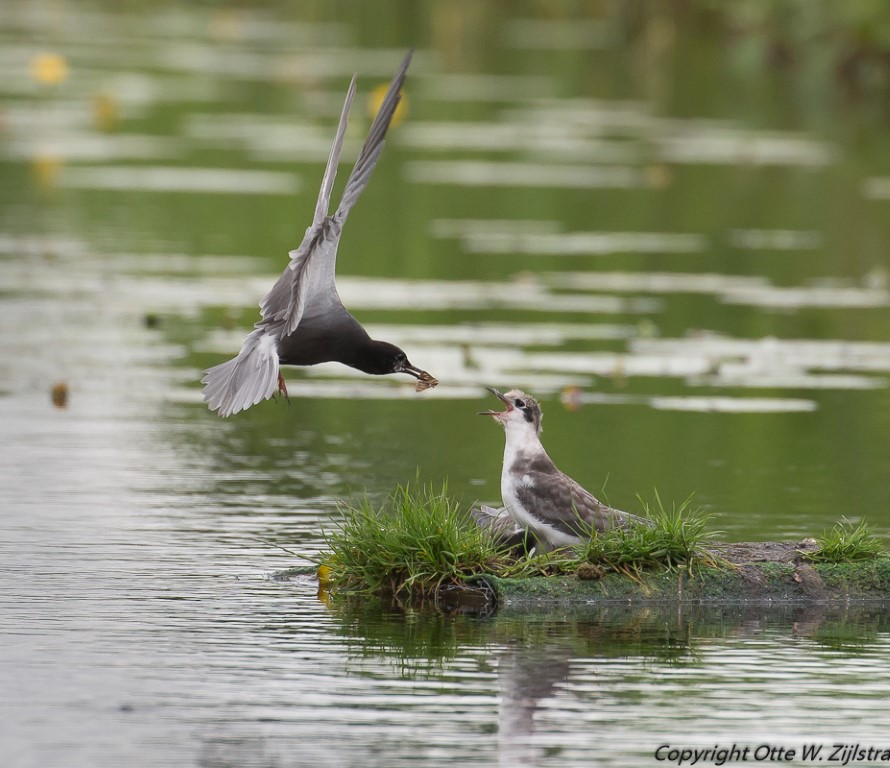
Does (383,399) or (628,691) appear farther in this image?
(383,399)

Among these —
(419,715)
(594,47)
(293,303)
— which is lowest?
(419,715)

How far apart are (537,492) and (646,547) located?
0.58 m

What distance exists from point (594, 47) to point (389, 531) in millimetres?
47701

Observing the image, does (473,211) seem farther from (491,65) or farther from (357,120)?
(491,65)

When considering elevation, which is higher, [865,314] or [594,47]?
[594,47]

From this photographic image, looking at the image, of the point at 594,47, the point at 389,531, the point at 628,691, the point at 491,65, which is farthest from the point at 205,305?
the point at 594,47

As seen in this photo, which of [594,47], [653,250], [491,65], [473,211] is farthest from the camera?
[594,47]

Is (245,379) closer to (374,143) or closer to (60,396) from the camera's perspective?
(374,143)

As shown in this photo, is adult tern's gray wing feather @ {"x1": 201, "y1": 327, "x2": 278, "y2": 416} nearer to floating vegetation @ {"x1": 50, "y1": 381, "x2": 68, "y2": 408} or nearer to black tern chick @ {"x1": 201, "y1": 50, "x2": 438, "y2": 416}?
black tern chick @ {"x1": 201, "y1": 50, "x2": 438, "y2": 416}

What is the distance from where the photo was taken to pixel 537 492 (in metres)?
11.2

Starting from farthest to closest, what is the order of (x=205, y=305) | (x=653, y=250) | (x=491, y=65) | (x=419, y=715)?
(x=491, y=65), (x=653, y=250), (x=205, y=305), (x=419, y=715)

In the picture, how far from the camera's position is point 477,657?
33.3 feet

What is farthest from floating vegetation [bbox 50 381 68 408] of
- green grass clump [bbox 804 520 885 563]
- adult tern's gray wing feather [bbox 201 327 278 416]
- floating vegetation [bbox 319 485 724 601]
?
green grass clump [bbox 804 520 885 563]

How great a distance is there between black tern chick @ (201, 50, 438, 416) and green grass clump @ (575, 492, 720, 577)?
1.11m
